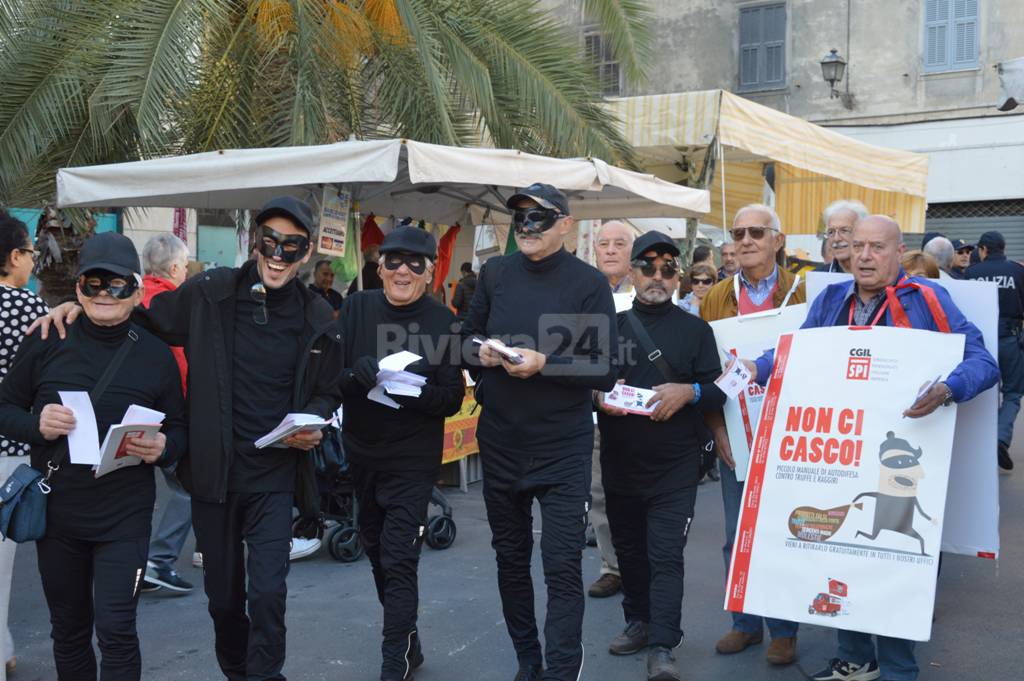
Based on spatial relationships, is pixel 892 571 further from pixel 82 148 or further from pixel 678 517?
pixel 82 148

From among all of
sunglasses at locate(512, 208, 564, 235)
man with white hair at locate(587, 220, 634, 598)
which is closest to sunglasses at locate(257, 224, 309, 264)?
sunglasses at locate(512, 208, 564, 235)

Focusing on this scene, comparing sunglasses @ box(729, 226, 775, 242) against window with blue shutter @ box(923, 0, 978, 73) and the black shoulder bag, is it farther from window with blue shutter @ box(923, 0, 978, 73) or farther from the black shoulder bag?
window with blue shutter @ box(923, 0, 978, 73)

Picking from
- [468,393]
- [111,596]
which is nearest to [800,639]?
[111,596]

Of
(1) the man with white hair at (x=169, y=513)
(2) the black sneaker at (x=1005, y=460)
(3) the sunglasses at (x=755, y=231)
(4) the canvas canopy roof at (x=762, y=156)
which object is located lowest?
(2) the black sneaker at (x=1005, y=460)

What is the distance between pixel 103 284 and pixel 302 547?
11.3 ft

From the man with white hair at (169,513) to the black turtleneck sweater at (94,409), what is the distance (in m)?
2.23

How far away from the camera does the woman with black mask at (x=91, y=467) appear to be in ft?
12.2

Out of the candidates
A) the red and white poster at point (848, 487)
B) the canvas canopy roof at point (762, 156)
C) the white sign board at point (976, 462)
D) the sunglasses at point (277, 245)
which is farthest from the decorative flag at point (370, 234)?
the white sign board at point (976, 462)

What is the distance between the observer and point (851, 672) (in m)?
4.51

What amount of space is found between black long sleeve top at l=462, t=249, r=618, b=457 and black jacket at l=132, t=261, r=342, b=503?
66cm

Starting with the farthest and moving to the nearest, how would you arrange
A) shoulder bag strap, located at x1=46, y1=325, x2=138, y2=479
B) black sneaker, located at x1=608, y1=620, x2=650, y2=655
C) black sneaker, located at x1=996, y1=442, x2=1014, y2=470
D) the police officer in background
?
1. black sneaker, located at x1=996, y1=442, x2=1014, y2=470
2. the police officer in background
3. black sneaker, located at x1=608, y1=620, x2=650, y2=655
4. shoulder bag strap, located at x1=46, y1=325, x2=138, y2=479

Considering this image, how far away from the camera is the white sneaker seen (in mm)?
6809

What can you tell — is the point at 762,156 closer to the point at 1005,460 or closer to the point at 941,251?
the point at 941,251

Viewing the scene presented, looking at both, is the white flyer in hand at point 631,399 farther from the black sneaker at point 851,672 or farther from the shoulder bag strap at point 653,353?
the black sneaker at point 851,672
